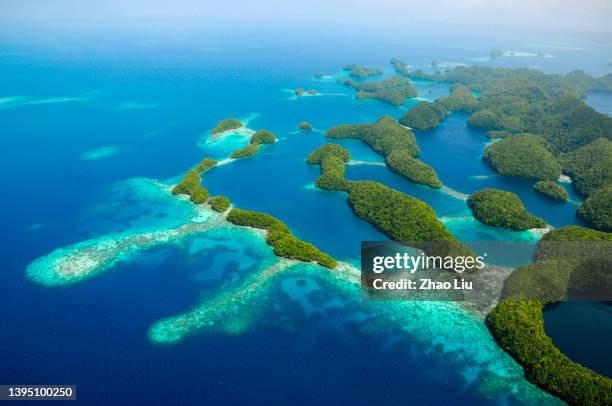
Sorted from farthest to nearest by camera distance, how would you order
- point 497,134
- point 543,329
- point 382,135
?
point 497,134 → point 382,135 → point 543,329

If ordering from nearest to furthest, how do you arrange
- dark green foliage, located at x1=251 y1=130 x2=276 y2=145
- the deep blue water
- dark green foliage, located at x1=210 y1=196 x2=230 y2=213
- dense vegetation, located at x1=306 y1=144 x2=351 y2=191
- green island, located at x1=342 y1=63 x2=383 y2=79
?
the deep blue water
dark green foliage, located at x1=210 y1=196 x2=230 y2=213
dense vegetation, located at x1=306 y1=144 x2=351 y2=191
dark green foliage, located at x1=251 y1=130 x2=276 y2=145
green island, located at x1=342 y1=63 x2=383 y2=79

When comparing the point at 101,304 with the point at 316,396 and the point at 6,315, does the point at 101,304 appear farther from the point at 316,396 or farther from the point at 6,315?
the point at 316,396

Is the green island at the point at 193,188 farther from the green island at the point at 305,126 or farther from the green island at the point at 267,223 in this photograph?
the green island at the point at 305,126

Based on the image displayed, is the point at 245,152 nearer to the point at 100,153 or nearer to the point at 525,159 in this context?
the point at 100,153

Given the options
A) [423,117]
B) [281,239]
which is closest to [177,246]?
[281,239]

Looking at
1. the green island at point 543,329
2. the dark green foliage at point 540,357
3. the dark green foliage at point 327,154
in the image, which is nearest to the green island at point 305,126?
the dark green foliage at point 327,154

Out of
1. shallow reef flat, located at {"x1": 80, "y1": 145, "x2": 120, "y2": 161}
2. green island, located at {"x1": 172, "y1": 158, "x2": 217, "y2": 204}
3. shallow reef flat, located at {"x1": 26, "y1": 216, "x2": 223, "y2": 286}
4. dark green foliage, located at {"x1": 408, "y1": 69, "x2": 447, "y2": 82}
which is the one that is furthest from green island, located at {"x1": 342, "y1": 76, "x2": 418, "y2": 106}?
shallow reef flat, located at {"x1": 26, "y1": 216, "x2": 223, "y2": 286}

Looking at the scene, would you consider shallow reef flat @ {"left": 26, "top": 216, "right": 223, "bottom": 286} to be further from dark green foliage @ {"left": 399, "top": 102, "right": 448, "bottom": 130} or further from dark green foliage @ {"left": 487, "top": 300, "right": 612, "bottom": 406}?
dark green foliage @ {"left": 399, "top": 102, "right": 448, "bottom": 130}
